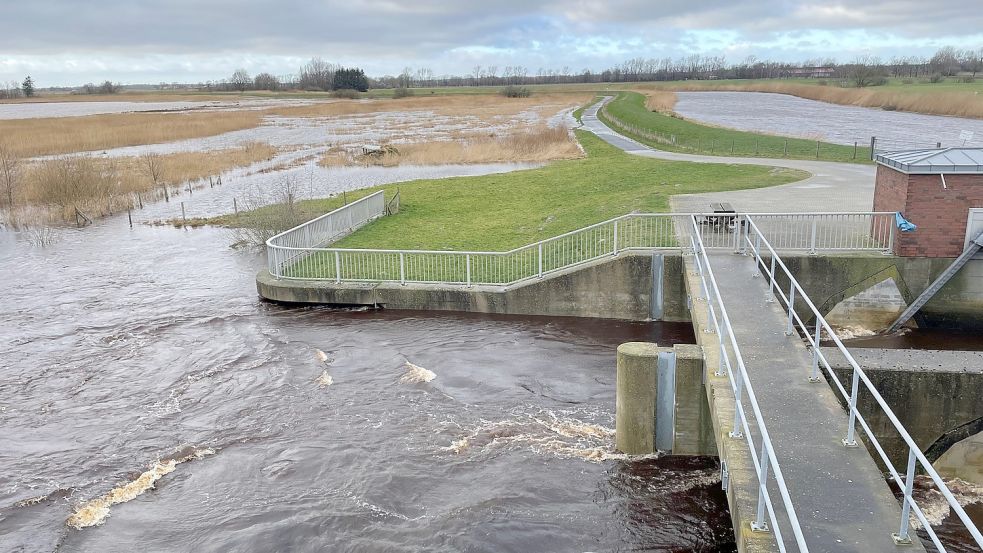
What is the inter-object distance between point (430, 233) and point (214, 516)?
14028 millimetres

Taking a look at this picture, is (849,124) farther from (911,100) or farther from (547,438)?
(547,438)

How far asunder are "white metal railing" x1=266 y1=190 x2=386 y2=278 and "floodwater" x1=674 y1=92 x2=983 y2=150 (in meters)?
28.6

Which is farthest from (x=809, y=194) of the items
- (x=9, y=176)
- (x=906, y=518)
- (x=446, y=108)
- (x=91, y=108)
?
(x=91, y=108)

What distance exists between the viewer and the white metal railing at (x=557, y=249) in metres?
16.2

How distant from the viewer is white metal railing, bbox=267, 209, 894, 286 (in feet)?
53.3

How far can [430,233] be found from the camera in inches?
904

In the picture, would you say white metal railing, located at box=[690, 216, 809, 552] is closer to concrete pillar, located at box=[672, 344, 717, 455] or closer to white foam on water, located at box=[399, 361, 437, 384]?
concrete pillar, located at box=[672, 344, 717, 455]

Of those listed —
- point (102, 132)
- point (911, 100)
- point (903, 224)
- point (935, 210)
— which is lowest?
point (903, 224)

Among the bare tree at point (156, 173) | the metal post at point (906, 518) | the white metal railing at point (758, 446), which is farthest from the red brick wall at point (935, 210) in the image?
the bare tree at point (156, 173)

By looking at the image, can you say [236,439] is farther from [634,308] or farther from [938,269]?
[938,269]

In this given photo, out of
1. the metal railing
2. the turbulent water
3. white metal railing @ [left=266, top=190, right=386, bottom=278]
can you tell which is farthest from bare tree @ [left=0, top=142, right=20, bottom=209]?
the metal railing

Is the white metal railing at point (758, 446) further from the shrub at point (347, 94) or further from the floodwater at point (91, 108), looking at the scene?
the shrub at point (347, 94)

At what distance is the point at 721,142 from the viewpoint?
4134 cm

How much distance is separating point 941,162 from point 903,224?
132 cm
